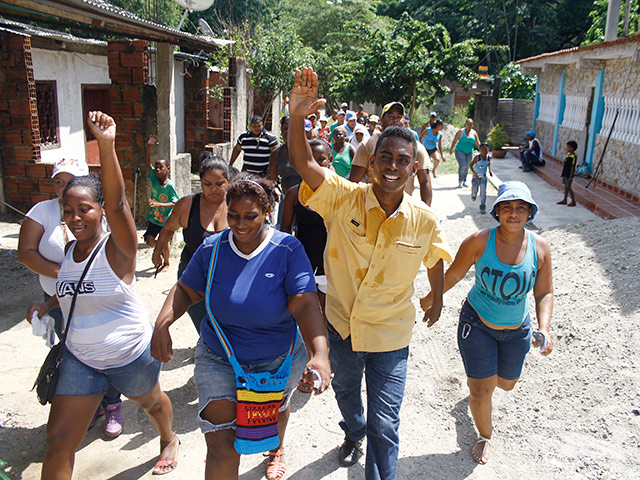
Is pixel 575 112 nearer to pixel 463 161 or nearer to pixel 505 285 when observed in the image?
pixel 463 161

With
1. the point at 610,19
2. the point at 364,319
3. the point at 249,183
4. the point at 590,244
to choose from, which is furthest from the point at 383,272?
the point at 610,19

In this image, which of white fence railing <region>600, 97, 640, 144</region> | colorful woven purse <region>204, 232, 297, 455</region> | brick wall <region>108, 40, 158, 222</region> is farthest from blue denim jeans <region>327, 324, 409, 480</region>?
white fence railing <region>600, 97, 640, 144</region>

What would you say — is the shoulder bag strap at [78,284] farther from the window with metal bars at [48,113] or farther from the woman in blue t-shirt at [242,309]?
the window with metal bars at [48,113]

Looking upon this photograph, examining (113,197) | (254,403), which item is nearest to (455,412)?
(254,403)

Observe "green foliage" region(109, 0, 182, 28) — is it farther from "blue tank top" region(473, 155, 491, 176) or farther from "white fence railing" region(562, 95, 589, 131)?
"blue tank top" region(473, 155, 491, 176)

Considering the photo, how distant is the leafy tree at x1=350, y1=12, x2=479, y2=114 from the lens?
20344mm

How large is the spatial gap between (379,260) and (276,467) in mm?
1411

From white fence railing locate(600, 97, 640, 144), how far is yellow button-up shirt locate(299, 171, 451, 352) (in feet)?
29.9

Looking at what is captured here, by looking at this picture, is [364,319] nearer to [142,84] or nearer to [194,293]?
[194,293]

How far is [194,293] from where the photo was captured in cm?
290

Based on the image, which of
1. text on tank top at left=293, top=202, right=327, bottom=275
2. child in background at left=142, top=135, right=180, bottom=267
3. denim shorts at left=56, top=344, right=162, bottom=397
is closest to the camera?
denim shorts at left=56, top=344, right=162, bottom=397

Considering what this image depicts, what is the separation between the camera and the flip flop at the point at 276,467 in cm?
335

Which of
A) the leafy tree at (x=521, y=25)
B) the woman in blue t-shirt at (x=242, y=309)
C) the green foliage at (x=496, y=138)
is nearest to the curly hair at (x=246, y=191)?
the woman in blue t-shirt at (x=242, y=309)

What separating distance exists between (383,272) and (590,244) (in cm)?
459
